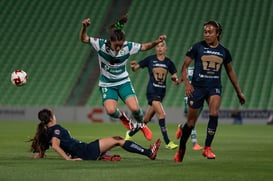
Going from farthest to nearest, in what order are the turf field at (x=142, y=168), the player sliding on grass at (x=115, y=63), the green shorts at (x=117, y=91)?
the green shorts at (x=117, y=91) < the player sliding on grass at (x=115, y=63) < the turf field at (x=142, y=168)

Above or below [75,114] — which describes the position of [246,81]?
above

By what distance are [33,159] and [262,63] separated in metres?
21.9

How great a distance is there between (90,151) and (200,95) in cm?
187

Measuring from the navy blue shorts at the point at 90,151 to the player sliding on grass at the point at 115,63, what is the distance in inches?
67.8

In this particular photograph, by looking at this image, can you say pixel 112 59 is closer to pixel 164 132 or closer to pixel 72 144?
pixel 72 144

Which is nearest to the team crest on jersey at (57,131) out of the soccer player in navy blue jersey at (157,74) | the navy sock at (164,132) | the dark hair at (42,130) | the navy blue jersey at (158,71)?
the dark hair at (42,130)

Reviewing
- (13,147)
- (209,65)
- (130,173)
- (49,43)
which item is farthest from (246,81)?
(130,173)

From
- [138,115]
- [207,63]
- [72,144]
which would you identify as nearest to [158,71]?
[138,115]

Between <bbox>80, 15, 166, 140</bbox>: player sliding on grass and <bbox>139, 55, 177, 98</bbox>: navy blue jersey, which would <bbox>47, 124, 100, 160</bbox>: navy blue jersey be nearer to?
<bbox>80, 15, 166, 140</bbox>: player sliding on grass

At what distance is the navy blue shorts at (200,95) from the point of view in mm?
10938

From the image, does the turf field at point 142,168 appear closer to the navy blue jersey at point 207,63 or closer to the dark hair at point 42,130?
the dark hair at point 42,130

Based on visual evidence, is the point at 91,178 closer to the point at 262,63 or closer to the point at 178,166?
the point at 178,166

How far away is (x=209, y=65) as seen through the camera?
11.0 m

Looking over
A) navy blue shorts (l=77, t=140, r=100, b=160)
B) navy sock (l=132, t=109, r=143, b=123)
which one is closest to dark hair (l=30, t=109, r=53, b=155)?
navy blue shorts (l=77, t=140, r=100, b=160)
